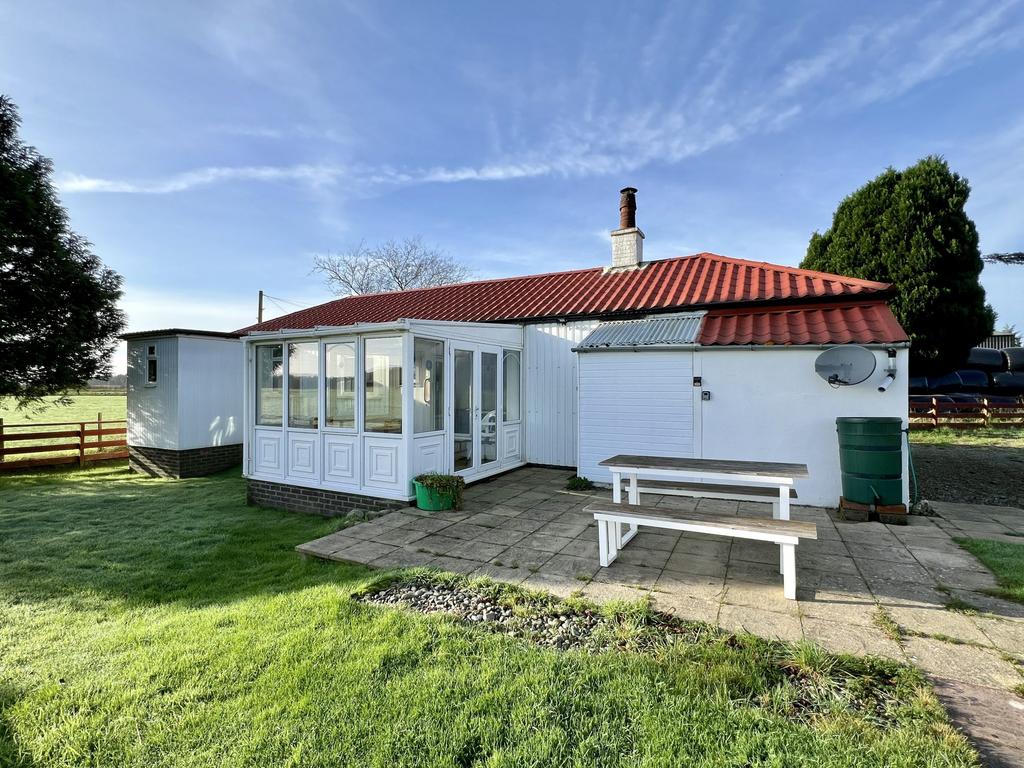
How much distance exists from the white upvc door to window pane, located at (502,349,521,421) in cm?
34

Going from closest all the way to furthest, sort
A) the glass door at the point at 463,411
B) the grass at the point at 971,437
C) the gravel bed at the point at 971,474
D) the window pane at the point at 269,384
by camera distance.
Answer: the gravel bed at the point at 971,474
the glass door at the point at 463,411
the window pane at the point at 269,384
the grass at the point at 971,437

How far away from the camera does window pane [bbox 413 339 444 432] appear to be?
6812 mm

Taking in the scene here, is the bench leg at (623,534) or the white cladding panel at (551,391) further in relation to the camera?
the white cladding panel at (551,391)

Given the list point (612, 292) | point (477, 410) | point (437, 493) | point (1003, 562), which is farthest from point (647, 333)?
point (1003, 562)

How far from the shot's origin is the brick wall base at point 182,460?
11.6m

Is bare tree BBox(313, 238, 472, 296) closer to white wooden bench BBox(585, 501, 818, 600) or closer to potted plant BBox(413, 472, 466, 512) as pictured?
potted plant BBox(413, 472, 466, 512)

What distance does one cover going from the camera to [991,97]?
8.25 meters

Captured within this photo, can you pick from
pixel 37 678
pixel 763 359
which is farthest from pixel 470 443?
pixel 37 678

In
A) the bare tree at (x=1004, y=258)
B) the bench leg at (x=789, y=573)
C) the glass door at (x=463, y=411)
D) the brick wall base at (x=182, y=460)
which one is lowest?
the brick wall base at (x=182, y=460)

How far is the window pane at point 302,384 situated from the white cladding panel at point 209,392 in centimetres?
595

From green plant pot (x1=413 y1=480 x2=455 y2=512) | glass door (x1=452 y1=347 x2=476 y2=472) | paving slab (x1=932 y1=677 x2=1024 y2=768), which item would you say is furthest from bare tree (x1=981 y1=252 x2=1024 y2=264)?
green plant pot (x1=413 y1=480 x2=455 y2=512)

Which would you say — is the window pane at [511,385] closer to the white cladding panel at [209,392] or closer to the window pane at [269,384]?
the window pane at [269,384]

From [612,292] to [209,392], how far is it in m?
10.9

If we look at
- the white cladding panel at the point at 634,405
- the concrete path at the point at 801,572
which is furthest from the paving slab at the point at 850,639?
the white cladding panel at the point at 634,405
